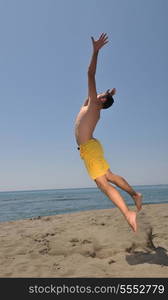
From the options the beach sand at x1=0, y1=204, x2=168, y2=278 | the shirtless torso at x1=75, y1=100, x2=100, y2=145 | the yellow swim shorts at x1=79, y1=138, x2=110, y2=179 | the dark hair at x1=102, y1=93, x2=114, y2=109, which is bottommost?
the beach sand at x1=0, y1=204, x2=168, y2=278

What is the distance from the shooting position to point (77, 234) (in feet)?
22.3

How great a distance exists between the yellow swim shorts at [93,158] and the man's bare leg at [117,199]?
0.12 meters

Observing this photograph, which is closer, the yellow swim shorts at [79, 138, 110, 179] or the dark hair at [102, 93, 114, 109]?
the yellow swim shorts at [79, 138, 110, 179]

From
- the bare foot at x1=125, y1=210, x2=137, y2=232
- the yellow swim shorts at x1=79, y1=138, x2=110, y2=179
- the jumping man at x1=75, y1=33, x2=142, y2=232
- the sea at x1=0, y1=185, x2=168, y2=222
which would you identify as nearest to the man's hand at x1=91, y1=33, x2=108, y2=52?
the jumping man at x1=75, y1=33, x2=142, y2=232

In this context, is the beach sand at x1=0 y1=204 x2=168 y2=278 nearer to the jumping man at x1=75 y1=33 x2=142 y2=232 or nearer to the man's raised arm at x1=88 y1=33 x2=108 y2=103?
the jumping man at x1=75 y1=33 x2=142 y2=232

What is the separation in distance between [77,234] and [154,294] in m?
3.54

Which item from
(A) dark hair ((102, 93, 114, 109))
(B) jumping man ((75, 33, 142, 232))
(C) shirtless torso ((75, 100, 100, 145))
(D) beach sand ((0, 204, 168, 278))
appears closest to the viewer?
(D) beach sand ((0, 204, 168, 278))

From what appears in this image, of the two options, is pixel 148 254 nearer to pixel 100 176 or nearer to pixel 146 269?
pixel 146 269

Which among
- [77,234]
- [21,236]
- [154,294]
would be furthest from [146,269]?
[21,236]

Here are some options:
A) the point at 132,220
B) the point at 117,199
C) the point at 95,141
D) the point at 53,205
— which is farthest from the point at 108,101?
the point at 53,205

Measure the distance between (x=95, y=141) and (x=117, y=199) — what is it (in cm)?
106

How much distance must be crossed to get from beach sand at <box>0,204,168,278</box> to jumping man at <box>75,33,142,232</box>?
0.85 meters

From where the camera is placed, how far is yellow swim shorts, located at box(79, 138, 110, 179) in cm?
487

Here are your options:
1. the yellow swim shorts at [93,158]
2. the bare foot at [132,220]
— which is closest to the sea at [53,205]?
the yellow swim shorts at [93,158]
